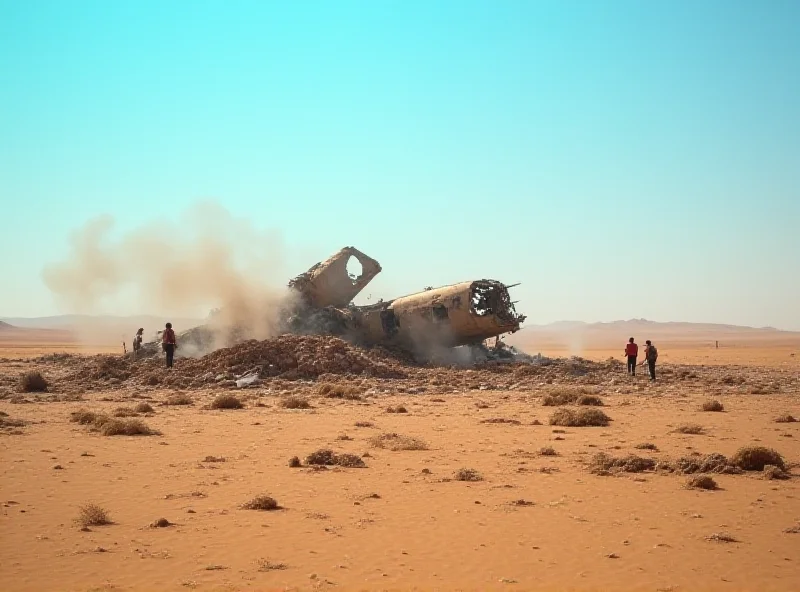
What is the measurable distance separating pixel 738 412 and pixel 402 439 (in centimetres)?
1008

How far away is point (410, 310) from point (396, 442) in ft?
68.4

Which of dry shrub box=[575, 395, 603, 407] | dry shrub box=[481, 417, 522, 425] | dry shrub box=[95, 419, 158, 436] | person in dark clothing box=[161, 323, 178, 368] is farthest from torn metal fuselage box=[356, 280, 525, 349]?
dry shrub box=[95, 419, 158, 436]

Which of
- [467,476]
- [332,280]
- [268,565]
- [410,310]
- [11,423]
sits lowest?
[268,565]

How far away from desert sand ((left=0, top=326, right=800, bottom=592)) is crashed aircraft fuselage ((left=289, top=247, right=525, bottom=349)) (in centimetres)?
1303

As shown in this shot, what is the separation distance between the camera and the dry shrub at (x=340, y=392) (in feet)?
A: 81.7

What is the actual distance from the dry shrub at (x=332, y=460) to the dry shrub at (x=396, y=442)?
1.59m

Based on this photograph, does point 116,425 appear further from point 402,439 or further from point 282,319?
point 282,319

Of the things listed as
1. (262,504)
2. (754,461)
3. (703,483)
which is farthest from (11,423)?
(754,461)

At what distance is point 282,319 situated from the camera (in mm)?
38094

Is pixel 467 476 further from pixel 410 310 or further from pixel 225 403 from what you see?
pixel 410 310

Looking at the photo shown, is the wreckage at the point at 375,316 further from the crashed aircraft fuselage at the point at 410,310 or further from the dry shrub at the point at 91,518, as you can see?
the dry shrub at the point at 91,518

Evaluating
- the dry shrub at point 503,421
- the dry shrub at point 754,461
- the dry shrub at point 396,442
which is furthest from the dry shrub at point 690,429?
the dry shrub at point 396,442

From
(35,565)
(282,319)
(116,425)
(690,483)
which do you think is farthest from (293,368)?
(35,565)

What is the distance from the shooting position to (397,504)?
36.1 ft
